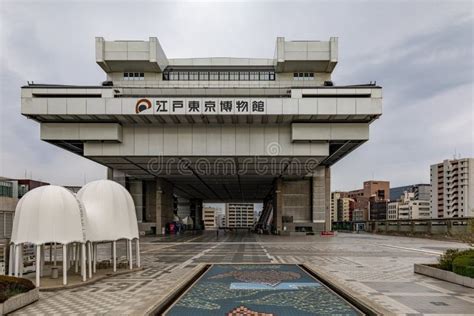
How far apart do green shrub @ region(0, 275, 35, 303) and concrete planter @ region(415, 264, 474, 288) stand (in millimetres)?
16458

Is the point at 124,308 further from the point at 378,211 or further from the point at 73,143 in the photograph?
the point at 378,211

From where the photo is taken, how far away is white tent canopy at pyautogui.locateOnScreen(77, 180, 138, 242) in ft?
62.3

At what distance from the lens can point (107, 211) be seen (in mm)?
19531

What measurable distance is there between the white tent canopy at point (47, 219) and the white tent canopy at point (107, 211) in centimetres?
191

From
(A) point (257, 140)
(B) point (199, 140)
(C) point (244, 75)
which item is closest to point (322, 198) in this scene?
(A) point (257, 140)

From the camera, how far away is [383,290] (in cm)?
1578

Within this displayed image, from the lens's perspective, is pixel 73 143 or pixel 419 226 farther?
pixel 419 226

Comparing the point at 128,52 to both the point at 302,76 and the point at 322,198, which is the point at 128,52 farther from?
the point at 322,198

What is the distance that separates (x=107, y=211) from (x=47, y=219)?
3.68 metres

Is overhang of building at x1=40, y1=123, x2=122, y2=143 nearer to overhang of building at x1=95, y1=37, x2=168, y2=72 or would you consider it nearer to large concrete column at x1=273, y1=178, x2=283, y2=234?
overhang of building at x1=95, y1=37, x2=168, y2=72

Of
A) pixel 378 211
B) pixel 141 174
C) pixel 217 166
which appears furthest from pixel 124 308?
pixel 378 211

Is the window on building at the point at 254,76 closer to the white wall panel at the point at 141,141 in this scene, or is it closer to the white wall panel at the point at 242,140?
the white wall panel at the point at 242,140

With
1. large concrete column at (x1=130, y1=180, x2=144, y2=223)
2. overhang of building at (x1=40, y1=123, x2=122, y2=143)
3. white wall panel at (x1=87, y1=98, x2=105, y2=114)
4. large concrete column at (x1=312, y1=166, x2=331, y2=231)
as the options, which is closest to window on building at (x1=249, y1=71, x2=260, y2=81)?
large concrete column at (x1=312, y1=166, x2=331, y2=231)

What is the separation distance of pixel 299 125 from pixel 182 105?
534 inches
